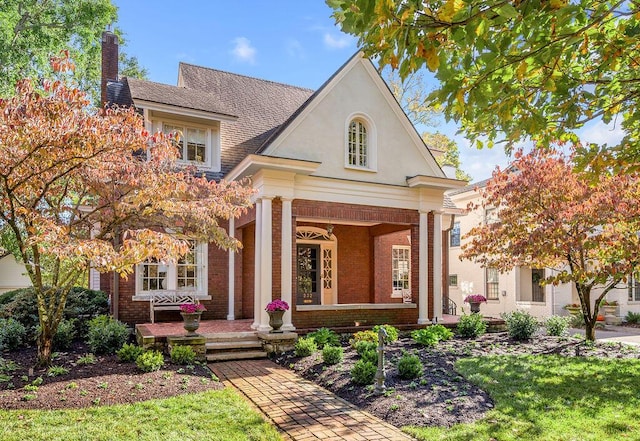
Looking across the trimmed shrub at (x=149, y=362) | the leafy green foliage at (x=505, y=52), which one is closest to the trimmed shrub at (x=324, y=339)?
the trimmed shrub at (x=149, y=362)

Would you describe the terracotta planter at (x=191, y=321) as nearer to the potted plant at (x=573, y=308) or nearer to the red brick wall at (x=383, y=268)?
the red brick wall at (x=383, y=268)

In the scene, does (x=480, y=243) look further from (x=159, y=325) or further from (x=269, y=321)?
(x=159, y=325)

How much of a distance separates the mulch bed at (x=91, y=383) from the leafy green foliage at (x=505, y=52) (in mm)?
5542

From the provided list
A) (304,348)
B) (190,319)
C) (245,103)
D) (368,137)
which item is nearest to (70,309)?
(190,319)

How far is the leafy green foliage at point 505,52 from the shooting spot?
10.7 ft

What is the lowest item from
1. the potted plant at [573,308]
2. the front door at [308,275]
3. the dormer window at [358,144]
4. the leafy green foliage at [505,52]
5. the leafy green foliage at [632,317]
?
the leafy green foliage at [632,317]

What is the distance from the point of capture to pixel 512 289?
21641 mm

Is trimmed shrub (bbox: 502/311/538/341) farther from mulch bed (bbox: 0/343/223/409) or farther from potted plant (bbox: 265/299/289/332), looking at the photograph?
mulch bed (bbox: 0/343/223/409)

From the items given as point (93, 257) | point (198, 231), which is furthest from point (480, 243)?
point (93, 257)

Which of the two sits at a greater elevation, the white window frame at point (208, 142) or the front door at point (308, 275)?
the white window frame at point (208, 142)

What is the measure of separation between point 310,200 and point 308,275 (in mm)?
3966

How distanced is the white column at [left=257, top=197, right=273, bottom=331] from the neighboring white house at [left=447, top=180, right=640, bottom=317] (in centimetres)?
1142

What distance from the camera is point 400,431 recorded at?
206 inches

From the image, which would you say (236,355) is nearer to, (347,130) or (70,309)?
(70,309)
